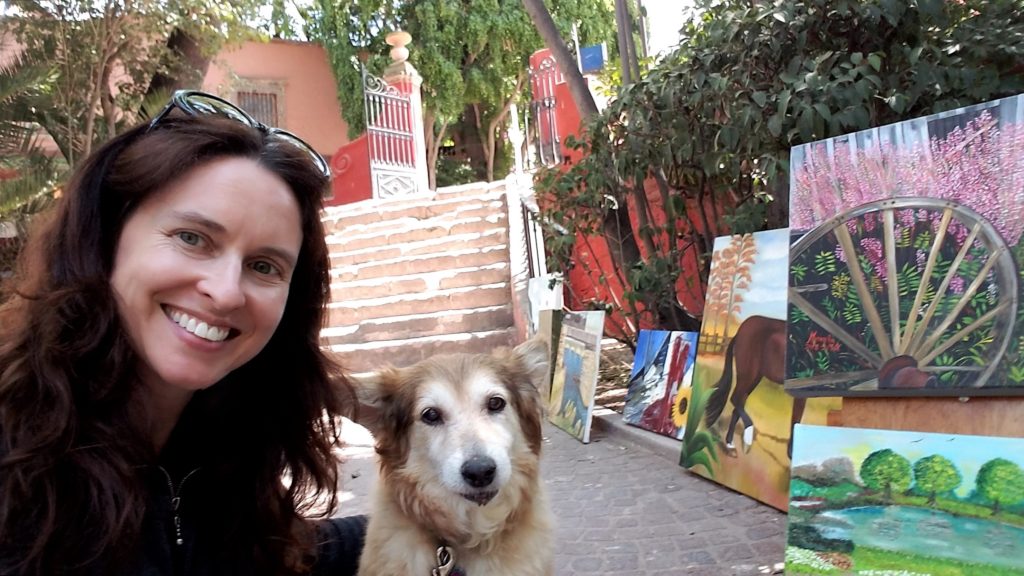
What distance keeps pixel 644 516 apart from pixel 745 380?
1093 mm

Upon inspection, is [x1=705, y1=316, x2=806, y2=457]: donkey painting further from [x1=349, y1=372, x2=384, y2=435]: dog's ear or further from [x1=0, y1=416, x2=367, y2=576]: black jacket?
[x1=0, y1=416, x2=367, y2=576]: black jacket

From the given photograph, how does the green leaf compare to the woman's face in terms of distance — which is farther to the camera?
the green leaf

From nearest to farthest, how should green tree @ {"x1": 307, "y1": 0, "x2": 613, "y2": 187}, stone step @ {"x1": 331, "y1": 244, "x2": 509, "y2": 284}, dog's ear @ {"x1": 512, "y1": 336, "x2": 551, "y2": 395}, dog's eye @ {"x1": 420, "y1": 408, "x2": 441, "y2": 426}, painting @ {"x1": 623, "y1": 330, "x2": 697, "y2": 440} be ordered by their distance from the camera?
dog's eye @ {"x1": 420, "y1": 408, "x2": 441, "y2": 426}
dog's ear @ {"x1": 512, "y1": 336, "x2": 551, "y2": 395}
painting @ {"x1": 623, "y1": 330, "x2": 697, "y2": 440}
stone step @ {"x1": 331, "y1": 244, "x2": 509, "y2": 284}
green tree @ {"x1": 307, "y1": 0, "x2": 613, "y2": 187}

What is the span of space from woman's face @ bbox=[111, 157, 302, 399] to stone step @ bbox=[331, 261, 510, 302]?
769 cm

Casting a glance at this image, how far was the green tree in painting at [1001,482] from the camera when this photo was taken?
2.08m

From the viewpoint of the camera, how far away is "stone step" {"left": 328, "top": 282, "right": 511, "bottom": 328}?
915cm

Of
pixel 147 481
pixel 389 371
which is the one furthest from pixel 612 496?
pixel 147 481

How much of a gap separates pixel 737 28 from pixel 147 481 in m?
4.02

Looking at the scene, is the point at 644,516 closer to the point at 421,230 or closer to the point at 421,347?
the point at 421,347

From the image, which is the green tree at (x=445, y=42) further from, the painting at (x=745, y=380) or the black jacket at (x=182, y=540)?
the black jacket at (x=182, y=540)

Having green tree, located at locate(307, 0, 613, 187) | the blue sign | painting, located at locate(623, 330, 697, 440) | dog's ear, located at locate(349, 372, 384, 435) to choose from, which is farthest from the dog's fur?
green tree, located at locate(307, 0, 613, 187)

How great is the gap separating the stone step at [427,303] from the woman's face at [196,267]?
7.36 m

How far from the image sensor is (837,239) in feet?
9.68

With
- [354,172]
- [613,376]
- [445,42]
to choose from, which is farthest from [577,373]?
[445,42]
